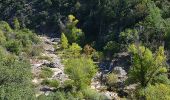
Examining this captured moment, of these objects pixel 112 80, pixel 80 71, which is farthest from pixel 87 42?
pixel 80 71

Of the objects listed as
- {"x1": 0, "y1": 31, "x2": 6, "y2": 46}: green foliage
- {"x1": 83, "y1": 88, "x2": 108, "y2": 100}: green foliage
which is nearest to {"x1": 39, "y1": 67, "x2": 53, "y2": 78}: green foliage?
{"x1": 83, "y1": 88, "x2": 108, "y2": 100}: green foliage

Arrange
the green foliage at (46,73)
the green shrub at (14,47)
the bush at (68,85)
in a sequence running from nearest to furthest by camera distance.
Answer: the bush at (68,85)
the green foliage at (46,73)
the green shrub at (14,47)

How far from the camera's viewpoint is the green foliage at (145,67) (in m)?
71.6

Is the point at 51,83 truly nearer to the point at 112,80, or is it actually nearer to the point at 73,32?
the point at 112,80

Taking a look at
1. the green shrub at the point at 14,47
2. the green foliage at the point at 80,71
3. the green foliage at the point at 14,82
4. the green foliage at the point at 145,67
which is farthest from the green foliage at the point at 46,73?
the green foliage at the point at 145,67

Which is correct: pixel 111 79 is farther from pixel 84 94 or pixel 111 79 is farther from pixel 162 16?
pixel 162 16

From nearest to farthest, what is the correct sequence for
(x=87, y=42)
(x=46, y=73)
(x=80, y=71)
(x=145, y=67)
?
1. (x=145, y=67)
2. (x=80, y=71)
3. (x=46, y=73)
4. (x=87, y=42)

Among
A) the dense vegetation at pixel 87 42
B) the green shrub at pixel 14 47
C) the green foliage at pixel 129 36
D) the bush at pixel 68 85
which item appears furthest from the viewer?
the green shrub at pixel 14 47

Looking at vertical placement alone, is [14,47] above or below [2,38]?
below

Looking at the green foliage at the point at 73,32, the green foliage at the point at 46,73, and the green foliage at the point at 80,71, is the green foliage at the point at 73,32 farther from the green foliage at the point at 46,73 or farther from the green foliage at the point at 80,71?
the green foliage at the point at 80,71

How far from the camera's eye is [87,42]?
4156 inches

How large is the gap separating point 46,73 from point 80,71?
12186 millimetres

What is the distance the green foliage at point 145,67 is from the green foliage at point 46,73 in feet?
56.7

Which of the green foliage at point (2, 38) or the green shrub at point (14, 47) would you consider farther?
the green foliage at point (2, 38)
